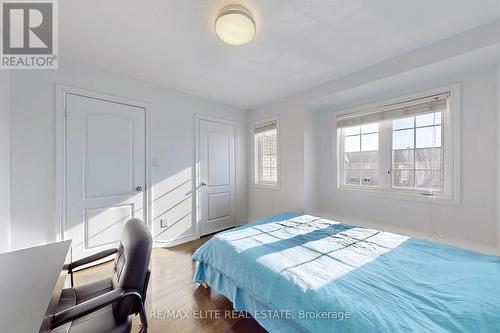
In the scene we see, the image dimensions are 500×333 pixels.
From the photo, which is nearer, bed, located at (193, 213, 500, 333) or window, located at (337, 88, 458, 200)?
bed, located at (193, 213, 500, 333)

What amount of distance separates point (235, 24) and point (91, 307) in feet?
6.34

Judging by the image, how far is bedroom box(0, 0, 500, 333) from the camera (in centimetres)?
112

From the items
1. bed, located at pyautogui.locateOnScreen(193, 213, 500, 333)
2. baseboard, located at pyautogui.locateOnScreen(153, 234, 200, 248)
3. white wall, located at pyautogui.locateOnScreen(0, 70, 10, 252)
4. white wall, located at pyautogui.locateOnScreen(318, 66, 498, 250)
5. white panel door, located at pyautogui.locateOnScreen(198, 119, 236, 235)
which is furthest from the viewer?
white panel door, located at pyautogui.locateOnScreen(198, 119, 236, 235)

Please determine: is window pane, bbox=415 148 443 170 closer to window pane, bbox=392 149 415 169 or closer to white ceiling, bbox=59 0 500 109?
window pane, bbox=392 149 415 169

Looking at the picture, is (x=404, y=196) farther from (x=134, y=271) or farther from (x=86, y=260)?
(x=86, y=260)

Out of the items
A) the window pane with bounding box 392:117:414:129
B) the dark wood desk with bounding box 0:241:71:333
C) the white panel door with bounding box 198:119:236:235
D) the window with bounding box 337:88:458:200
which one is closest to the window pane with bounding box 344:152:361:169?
the window with bounding box 337:88:458:200

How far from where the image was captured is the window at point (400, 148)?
221 cm

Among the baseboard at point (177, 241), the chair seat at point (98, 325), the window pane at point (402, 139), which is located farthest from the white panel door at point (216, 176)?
the window pane at point (402, 139)

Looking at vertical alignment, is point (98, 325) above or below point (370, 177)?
below

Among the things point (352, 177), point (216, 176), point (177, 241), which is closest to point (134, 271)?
point (177, 241)

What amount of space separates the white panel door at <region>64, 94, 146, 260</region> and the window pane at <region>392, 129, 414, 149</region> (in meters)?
3.36

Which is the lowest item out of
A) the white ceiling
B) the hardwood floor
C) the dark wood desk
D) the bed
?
the hardwood floor

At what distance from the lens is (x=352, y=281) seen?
1212 mm

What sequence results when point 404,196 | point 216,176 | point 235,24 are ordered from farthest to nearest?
1. point 216,176
2. point 404,196
3. point 235,24
